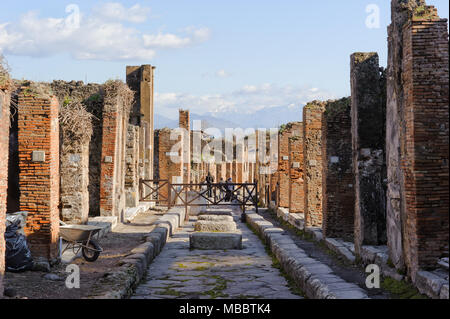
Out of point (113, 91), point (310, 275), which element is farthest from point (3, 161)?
point (113, 91)

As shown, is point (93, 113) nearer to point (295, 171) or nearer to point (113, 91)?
point (113, 91)

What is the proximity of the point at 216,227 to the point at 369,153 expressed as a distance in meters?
4.99

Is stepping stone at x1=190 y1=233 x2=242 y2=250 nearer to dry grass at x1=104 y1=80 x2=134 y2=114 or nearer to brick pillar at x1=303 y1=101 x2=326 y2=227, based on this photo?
brick pillar at x1=303 y1=101 x2=326 y2=227

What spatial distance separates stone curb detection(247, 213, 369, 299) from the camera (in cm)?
634

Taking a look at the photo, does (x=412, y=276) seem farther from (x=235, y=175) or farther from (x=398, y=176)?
(x=235, y=175)

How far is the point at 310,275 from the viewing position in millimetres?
7488

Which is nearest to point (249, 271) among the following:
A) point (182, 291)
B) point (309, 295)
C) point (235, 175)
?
point (182, 291)

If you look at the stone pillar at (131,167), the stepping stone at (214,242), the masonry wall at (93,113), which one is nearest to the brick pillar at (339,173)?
the stepping stone at (214,242)

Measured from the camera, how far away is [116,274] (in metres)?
7.75

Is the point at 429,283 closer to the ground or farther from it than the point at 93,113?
closer to the ground

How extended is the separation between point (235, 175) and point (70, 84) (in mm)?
32908

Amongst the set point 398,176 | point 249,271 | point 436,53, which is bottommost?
point 249,271

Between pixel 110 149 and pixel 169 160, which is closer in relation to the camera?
pixel 110 149

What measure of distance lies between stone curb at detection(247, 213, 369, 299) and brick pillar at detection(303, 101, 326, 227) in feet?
8.06
